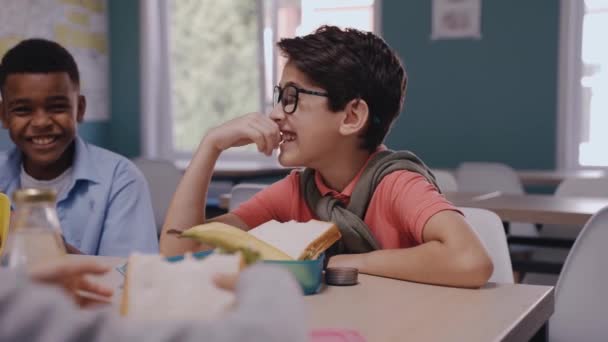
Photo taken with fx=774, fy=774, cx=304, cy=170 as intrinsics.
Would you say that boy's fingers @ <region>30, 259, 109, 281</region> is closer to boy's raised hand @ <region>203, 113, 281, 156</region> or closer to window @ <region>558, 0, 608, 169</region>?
boy's raised hand @ <region>203, 113, 281, 156</region>

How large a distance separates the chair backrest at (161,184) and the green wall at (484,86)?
243 cm

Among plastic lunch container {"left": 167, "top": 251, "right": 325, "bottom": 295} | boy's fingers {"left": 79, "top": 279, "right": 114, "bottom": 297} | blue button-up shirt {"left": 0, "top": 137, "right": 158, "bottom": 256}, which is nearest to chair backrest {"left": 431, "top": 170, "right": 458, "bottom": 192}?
blue button-up shirt {"left": 0, "top": 137, "right": 158, "bottom": 256}

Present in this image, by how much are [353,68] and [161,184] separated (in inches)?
100

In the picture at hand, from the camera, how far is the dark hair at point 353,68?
1.66 metres

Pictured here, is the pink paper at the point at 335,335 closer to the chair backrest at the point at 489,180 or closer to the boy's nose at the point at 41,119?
the boy's nose at the point at 41,119

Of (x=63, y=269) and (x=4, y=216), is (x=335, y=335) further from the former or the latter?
(x=4, y=216)

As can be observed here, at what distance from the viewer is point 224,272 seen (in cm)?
61

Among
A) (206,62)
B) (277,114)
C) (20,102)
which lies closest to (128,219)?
(20,102)

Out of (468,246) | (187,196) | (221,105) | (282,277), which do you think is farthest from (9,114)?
(221,105)

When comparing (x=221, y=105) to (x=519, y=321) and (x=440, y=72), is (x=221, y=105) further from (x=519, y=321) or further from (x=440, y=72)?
(x=519, y=321)

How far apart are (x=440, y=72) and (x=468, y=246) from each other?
465 cm

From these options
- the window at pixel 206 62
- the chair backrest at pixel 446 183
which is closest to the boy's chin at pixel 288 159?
the chair backrest at pixel 446 183

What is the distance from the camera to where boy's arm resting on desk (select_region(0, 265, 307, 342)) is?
39 centimetres

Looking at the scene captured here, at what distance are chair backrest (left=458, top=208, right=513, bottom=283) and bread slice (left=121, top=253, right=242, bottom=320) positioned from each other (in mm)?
1227
